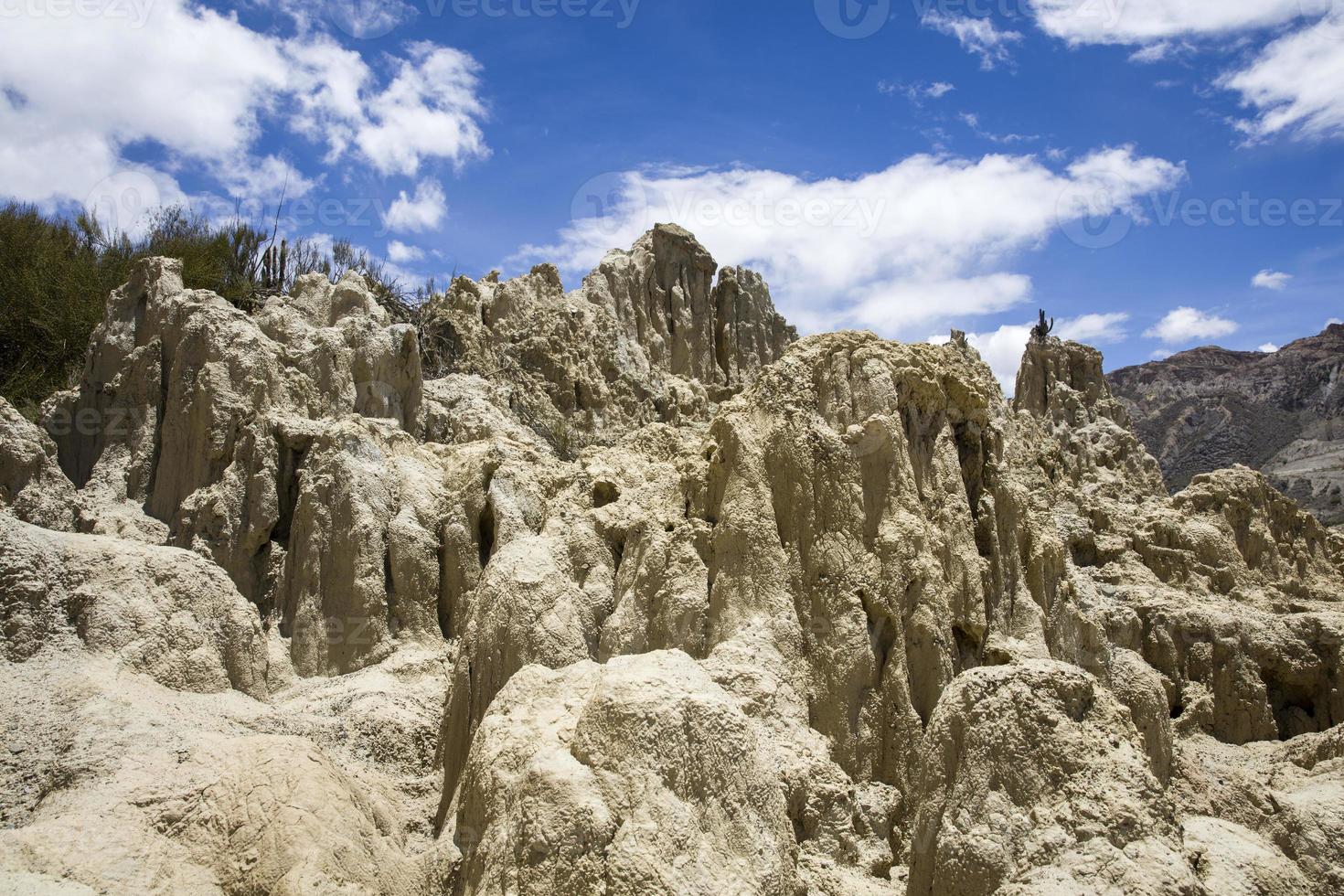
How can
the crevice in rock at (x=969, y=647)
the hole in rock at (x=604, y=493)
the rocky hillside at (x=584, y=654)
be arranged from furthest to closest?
the hole in rock at (x=604, y=493) < the crevice in rock at (x=969, y=647) < the rocky hillside at (x=584, y=654)

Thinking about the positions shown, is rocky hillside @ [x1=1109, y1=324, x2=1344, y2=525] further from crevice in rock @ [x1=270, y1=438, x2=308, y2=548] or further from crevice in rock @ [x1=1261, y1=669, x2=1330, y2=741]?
crevice in rock @ [x1=270, y1=438, x2=308, y2=548]

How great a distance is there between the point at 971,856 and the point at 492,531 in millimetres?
6345

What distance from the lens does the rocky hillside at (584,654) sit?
585 cm

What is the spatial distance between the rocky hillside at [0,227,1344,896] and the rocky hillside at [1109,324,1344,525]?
4619 centimetres

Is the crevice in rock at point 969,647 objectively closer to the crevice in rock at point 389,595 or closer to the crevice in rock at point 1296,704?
the crevice in rock at point 389,595

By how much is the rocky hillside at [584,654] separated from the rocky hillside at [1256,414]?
152 feet

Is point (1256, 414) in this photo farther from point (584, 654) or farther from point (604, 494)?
point (584, 654)

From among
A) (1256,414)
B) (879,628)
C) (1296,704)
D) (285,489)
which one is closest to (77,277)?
(285,489)

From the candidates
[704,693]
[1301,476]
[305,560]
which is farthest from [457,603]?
[1301,476]

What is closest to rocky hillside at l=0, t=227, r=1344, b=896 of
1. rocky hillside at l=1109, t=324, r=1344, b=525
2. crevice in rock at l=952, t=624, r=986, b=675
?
crevice in rock at l=952, t=624, r=986, b=675

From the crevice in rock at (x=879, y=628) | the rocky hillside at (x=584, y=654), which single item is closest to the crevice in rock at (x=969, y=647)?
the rocky hillside at (x=584, y=654)

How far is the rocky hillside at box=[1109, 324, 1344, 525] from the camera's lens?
57344 mm

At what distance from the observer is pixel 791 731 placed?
7.88m

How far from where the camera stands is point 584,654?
29.3 ft
